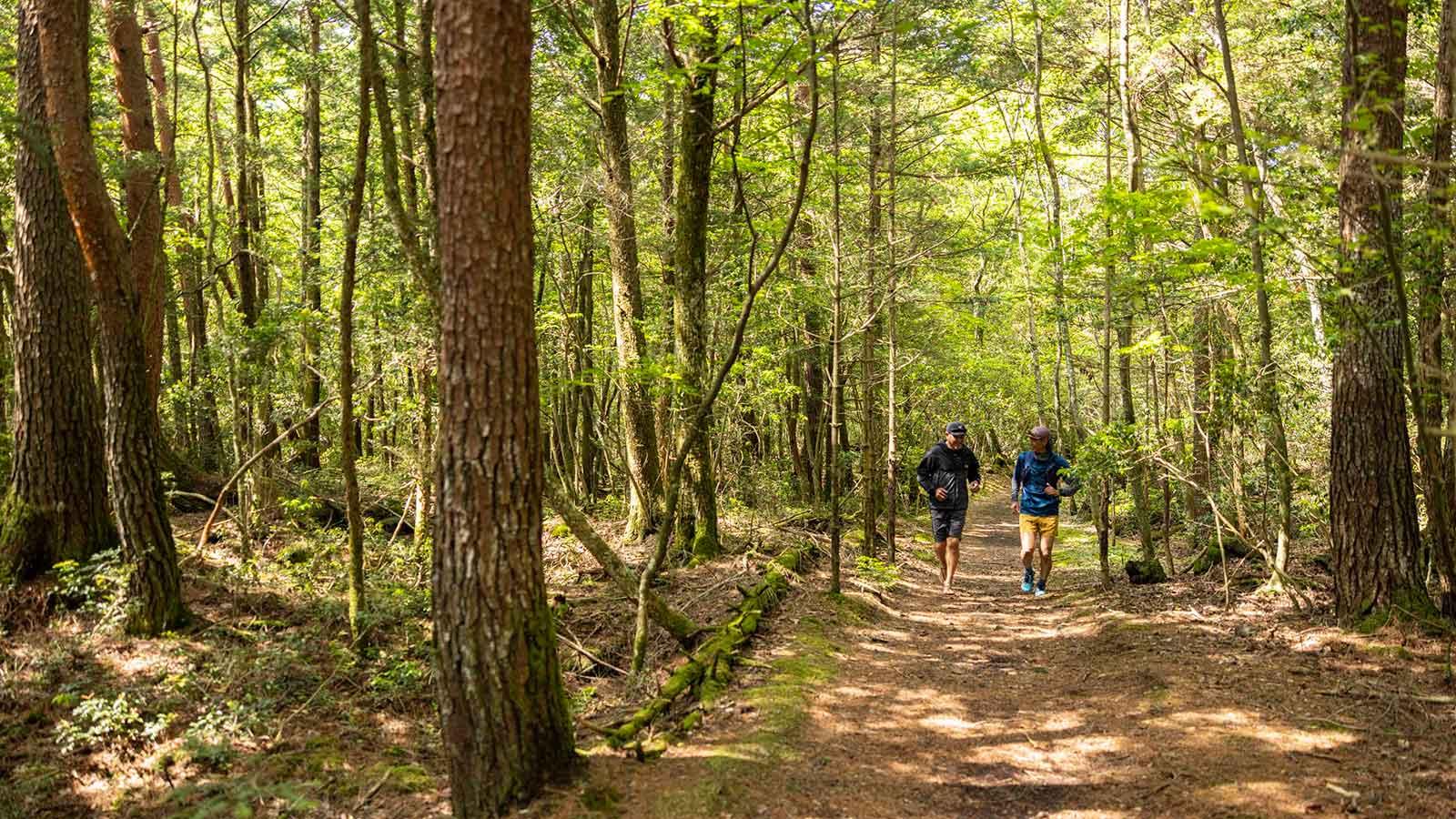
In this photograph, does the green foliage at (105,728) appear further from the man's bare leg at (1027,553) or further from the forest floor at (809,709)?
the man's bare leg at (1027,553)

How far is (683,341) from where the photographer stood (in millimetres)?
10148

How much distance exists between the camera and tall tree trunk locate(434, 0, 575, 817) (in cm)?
447

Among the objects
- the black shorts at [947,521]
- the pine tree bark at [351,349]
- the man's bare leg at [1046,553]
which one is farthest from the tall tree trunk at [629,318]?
the man's bare leg at [1046,553]

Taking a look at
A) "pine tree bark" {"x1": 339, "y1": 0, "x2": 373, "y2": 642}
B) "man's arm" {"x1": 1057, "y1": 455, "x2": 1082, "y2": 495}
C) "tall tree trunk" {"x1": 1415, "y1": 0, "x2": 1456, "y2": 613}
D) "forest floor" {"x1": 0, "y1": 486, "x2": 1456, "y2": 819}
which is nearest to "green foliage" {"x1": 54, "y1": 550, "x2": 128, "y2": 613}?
"forest floor" {"x1": 0, "y1": 486, "x2": 1456, "y2": 819}

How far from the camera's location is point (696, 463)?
10.8 m

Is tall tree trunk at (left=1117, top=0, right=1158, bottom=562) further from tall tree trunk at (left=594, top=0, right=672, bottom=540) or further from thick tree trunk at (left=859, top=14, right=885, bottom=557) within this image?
tall tree trunk at (left=594, top=0, right=672, bottom=540)

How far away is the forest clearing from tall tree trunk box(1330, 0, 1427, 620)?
0.04m

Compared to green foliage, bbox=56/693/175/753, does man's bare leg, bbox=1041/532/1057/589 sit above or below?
above

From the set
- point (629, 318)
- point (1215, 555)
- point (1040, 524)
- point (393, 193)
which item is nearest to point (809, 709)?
point (393, 193)

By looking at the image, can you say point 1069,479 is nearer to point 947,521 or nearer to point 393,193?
point 947,521

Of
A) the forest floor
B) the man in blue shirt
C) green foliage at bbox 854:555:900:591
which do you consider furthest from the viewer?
green foliage at bbox 854:555:900:591

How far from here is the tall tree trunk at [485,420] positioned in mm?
4473

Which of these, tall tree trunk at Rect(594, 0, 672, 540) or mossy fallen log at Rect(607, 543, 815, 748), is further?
tall tree trunk at Rect(594, 0, 672, 540)

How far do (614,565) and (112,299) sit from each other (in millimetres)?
5282
